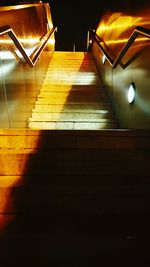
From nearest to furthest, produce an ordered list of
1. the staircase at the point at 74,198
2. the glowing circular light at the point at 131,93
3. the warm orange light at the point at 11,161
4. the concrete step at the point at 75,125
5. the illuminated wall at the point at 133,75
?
the staircase at the point at 74,198, the warm orange light at the point at 11,161, the illuminated wall at the point at 133,75, the glowing circular light at the point at 131,93, the concrete step at the point at 75,125

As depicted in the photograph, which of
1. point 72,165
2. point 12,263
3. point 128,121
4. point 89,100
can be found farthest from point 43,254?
point 89,100

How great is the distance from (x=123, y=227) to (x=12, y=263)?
0.74 meters

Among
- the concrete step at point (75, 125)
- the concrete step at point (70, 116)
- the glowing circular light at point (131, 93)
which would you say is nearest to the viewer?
the glowing circular light at point (131, 93)

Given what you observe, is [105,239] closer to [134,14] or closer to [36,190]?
[36,190]

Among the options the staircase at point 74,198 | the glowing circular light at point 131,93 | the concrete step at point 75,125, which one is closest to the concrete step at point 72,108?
the concrete step at point 75,125

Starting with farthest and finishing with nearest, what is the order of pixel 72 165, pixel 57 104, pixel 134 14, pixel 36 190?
pixel 57 104
pixel 134 14
pixel 72 165
pixel 36 190

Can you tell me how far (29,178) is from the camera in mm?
2287

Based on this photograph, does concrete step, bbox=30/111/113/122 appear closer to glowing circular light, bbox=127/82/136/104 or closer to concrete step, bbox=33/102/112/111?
concrete step, bbox=33/102/112/111

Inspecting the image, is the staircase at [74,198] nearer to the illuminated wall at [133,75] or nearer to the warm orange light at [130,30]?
the illuminated wall at [133,75]

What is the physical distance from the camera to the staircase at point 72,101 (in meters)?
5.00

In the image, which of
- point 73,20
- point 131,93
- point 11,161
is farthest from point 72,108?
point 73,20

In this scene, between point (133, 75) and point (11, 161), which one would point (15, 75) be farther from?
point (11, 161)

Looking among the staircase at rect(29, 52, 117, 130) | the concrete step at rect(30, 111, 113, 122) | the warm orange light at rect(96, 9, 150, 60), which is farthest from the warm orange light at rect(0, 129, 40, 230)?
the concrete step at rect(30, 111, 113, 122)

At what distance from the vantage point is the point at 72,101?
6.14 metres
